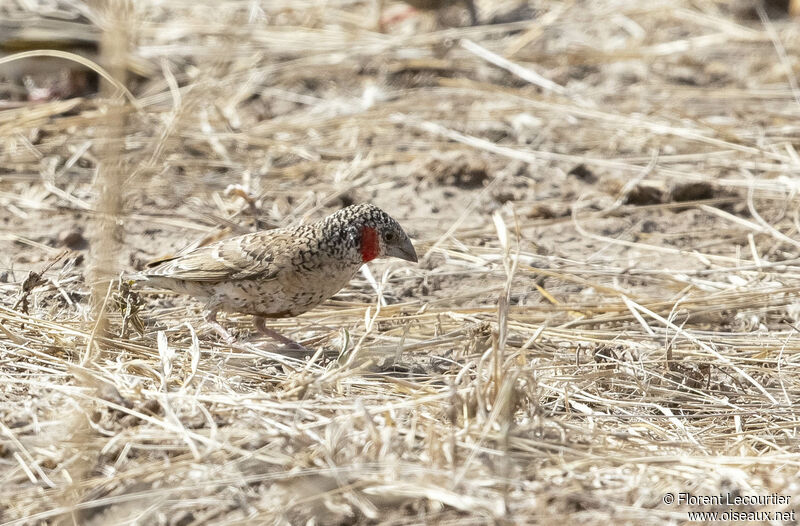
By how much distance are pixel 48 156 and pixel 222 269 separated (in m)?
3.04

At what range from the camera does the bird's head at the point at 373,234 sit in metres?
4.72

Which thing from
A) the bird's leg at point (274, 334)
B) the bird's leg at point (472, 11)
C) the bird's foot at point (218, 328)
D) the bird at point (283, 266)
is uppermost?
the bird's leg at point (472, 11)

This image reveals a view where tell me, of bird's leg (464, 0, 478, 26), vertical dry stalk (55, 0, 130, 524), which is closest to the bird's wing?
vertical dry stalk (55, 0, 130, 524)

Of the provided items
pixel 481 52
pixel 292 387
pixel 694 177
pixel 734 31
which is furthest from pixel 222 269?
pixel 734 31

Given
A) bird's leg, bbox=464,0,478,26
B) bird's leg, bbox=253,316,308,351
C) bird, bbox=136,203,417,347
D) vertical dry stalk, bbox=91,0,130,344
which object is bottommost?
bird's leg, bbox=253,316,308,351

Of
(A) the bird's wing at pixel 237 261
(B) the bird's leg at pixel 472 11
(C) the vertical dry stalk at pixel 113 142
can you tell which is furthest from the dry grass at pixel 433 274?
(A) the bird's wing at pixel 237 261

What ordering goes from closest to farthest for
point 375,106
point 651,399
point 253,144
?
point 651,399 < point 253,144 < point 375,106

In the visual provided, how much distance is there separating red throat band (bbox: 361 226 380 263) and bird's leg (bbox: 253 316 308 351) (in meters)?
0.53

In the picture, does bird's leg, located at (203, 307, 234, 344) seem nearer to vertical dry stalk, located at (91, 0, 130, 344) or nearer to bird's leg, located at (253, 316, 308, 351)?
bird's leg, located at (253, 316, 308, 351)

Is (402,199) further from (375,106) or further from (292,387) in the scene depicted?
(292,387)

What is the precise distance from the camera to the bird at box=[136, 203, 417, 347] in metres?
4.62

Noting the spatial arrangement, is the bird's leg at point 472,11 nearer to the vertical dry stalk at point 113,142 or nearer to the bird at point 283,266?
the bird at point 283,266

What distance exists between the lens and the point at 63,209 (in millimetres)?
6418

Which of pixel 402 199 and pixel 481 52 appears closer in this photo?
pixel 402 199
